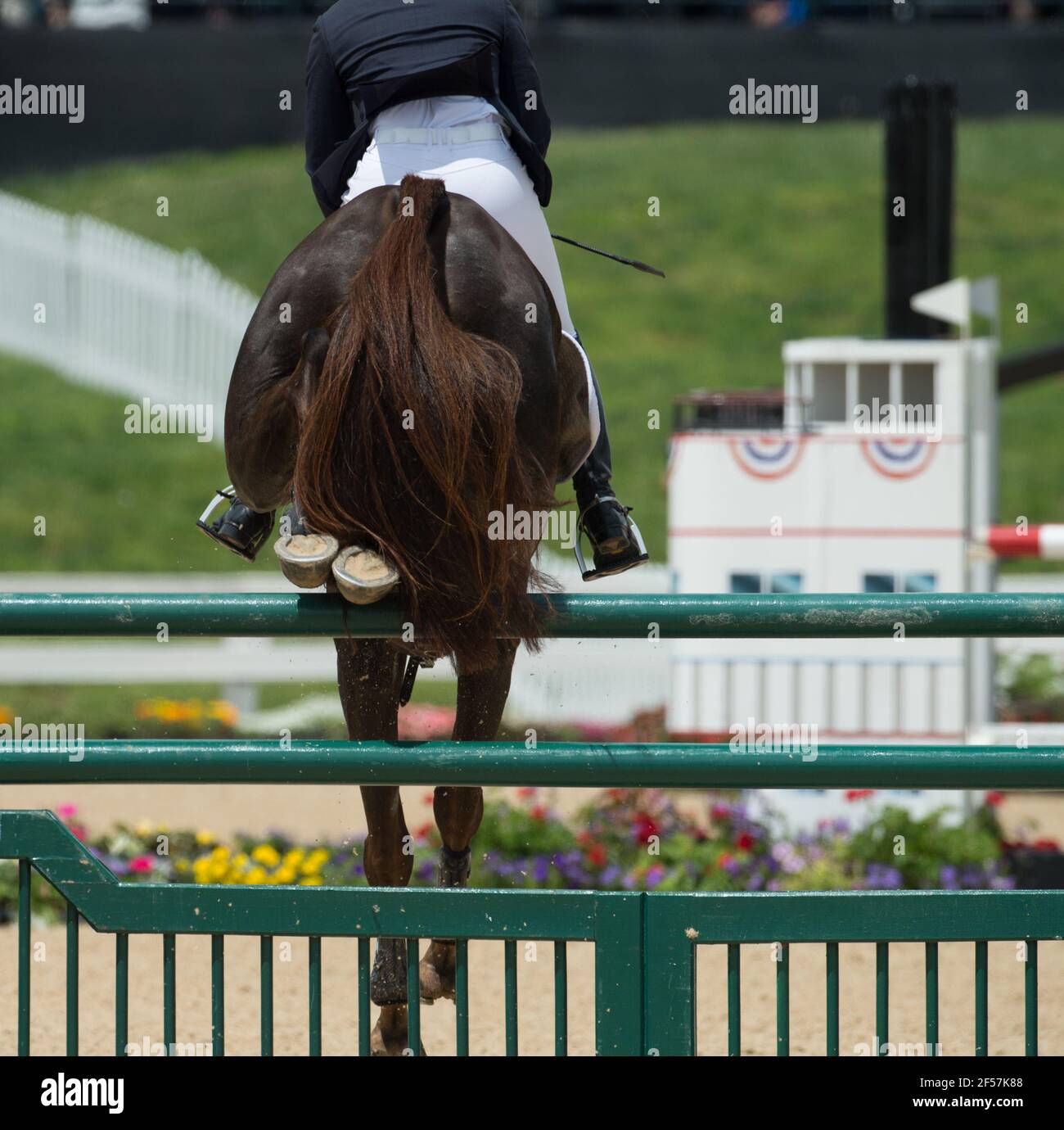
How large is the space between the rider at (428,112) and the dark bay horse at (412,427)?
0.20m

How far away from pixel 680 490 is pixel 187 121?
15.9 metres

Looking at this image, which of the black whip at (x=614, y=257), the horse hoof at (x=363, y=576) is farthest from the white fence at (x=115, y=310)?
the horse hoof at (x=363, y=576)

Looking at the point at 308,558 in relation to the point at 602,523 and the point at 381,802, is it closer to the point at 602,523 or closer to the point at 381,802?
the point at 381,802

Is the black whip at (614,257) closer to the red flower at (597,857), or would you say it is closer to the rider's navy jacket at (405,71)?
the rider's navy jacket at (405,71)

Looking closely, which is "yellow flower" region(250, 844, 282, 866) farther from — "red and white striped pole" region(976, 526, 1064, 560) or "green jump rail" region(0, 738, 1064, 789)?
"green jump rail" region(0, 738, 1064, 789)

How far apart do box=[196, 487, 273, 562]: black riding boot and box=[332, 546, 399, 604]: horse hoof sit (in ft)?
2.53

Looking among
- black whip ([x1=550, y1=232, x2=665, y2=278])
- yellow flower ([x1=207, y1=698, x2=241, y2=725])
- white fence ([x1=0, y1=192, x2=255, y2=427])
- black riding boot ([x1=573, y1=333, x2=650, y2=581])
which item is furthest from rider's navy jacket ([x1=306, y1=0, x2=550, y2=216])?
white fence ([x1=0, y1=192, x2=255, y2=427])

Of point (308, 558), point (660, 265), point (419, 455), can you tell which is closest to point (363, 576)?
point (308, 558)

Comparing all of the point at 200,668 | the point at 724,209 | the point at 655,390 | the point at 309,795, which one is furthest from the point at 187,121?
the point at 309,795

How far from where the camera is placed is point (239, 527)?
3.80 m

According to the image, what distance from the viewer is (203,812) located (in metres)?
8.09
